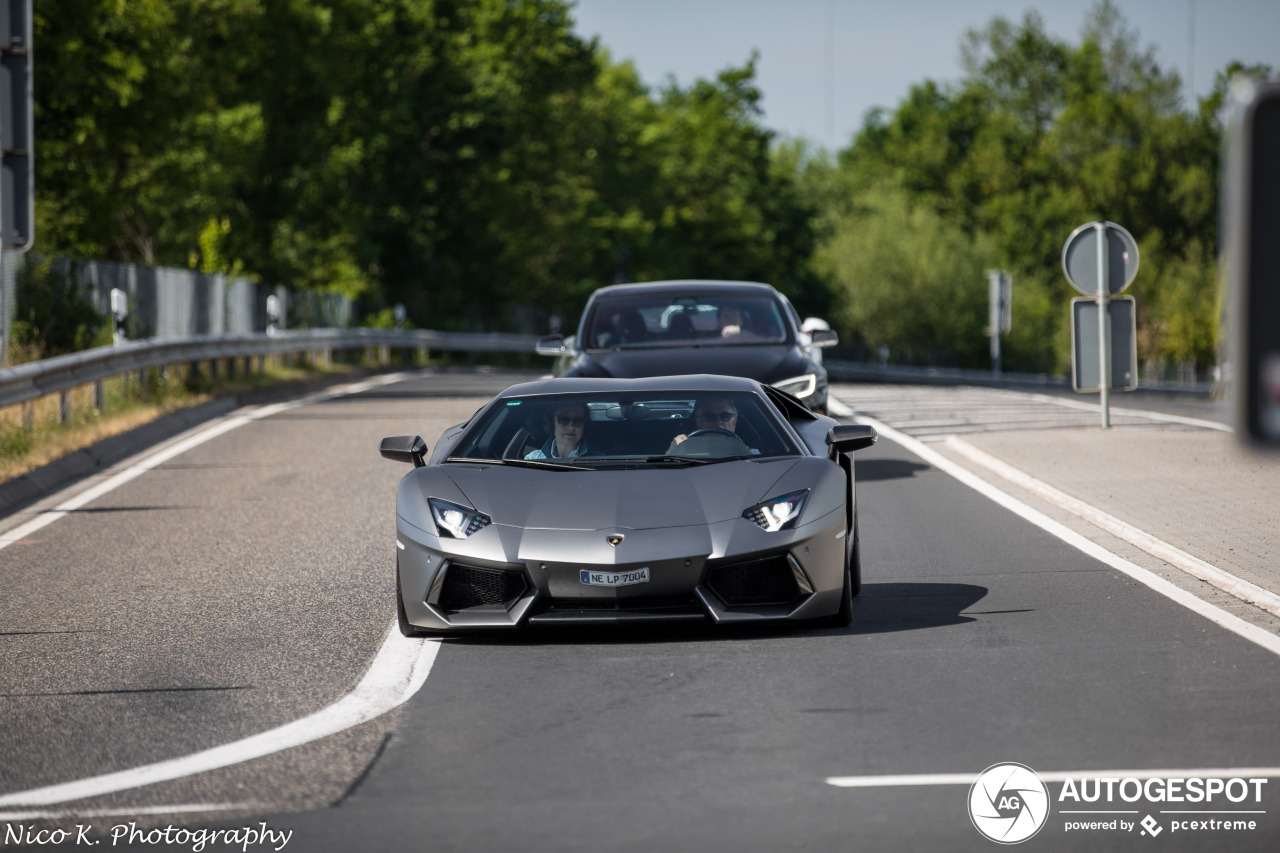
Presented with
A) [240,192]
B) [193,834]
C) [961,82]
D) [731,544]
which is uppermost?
[961,82]

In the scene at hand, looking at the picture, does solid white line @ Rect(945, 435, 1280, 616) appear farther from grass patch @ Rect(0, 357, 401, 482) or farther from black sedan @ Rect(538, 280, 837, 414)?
grass patch @ Rect(0, 357, 401, 482)

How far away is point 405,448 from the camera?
8.64 meters

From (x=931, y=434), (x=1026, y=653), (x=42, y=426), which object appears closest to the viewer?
(x=1026, y=653)

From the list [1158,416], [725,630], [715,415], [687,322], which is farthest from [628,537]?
[1158,416]

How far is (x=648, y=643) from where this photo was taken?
7.77 meters

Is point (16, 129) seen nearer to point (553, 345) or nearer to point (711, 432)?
point (553, 345)

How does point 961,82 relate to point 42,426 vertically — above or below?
above

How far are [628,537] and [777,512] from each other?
27.6 inches

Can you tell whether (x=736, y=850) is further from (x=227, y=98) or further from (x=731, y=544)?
(x=227, y=98)

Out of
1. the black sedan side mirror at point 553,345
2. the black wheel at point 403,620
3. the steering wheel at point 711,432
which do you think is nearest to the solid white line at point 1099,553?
the steering wheel at point 711,432

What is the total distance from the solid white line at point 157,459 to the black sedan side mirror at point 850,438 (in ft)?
18.2

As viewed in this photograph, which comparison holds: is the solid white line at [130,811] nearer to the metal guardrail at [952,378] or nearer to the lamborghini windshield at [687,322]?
the lamborghini windshield at [687,322]

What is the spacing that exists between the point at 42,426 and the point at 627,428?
994cm

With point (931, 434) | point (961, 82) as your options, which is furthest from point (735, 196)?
point (931, 434)
